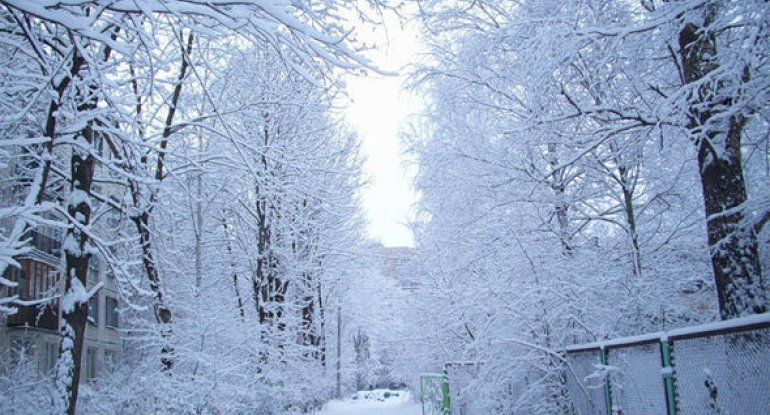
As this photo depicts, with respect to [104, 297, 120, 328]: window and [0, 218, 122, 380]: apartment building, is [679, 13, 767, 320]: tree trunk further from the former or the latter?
[104, 297, 120, 328]: window

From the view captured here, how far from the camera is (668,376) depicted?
500cm

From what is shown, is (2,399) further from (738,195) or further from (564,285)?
(738,195)

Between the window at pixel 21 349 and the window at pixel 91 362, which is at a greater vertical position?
the window at pixel 21 349

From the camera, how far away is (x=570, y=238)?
10102 millimetres

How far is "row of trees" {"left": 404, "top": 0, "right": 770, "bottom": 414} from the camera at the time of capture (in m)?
6.05

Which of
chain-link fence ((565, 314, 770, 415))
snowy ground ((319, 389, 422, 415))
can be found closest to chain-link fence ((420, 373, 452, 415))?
snowy ground ((319, 389, 422, 415))

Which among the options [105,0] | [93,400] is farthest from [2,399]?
[105,0]

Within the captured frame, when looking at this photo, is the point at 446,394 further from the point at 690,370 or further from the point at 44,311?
the point at 44,311

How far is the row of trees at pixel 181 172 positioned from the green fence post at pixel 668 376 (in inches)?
130

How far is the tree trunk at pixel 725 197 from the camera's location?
6.04 m

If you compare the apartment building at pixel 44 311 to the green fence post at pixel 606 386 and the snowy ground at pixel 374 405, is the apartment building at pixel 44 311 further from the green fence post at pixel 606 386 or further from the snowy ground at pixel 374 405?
the snowy ground at pixel 374 405

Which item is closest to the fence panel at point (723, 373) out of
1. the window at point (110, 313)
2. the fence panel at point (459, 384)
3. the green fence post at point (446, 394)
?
the fence panel at point (459, 384)

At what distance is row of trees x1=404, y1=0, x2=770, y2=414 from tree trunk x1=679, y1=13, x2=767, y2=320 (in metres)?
0.02

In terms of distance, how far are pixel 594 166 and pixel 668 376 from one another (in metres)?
5.25
